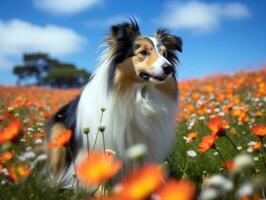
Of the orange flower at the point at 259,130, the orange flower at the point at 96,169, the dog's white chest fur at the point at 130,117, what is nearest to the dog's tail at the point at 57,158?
the dog's white chest fur at the point at 130,117

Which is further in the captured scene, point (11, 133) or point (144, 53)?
point (144, 53)

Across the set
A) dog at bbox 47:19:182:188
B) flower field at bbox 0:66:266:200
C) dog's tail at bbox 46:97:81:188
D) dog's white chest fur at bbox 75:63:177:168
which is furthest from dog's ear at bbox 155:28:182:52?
dog's tail at bbox 46:97:81:188

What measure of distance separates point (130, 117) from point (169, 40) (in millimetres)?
1179

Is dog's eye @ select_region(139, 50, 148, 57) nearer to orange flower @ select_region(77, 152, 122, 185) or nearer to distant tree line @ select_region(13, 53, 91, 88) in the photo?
orange flower @ select_region(77, 152, 122, 185)

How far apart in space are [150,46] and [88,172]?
3.85 m

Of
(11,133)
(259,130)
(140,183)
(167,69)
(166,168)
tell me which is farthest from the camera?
(167,69)

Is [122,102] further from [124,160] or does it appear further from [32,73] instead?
[32,73]

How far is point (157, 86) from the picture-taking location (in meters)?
4.74

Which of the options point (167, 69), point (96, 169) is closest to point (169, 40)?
point (167, 69)

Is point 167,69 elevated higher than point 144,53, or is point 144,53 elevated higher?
point 144,53

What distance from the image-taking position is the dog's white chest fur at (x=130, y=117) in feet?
14.1

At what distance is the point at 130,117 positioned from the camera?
4.53 meters

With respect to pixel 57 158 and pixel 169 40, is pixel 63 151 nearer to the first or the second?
pixel 57 158

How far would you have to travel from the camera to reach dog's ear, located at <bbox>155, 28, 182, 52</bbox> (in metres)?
5.08
